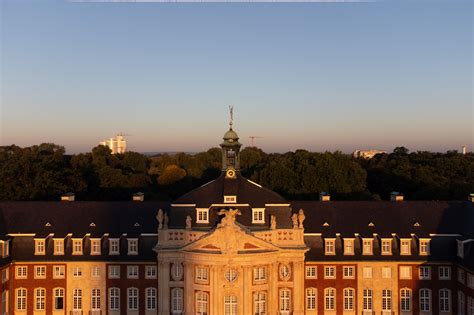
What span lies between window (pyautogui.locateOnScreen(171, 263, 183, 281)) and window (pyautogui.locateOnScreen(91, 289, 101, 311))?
266 inches

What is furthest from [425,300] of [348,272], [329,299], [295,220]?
[295,220]

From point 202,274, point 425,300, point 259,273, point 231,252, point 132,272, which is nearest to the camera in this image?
point 231,252

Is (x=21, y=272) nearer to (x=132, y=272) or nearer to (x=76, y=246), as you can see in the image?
(x=76, y=246)

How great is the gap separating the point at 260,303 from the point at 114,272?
12.4m

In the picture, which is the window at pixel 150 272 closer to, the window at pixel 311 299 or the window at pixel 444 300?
the window at pixel 311 299

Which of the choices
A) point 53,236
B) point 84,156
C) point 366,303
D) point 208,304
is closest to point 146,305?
point 208,304

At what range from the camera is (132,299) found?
184 ft

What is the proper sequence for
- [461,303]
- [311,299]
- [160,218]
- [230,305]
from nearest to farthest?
[230,305] < [160,218] < [461,303] < [311,299]

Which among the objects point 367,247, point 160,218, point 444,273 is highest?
point 160,218

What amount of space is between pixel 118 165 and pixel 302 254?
79.6 meters

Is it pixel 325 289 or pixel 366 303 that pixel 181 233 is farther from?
pixel 366 303

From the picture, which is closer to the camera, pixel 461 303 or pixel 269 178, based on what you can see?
pixel 461 303

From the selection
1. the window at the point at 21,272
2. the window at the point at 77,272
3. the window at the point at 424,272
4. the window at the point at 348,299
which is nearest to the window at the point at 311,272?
the window at the point at 348,299

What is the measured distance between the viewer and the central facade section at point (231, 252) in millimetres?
52281
